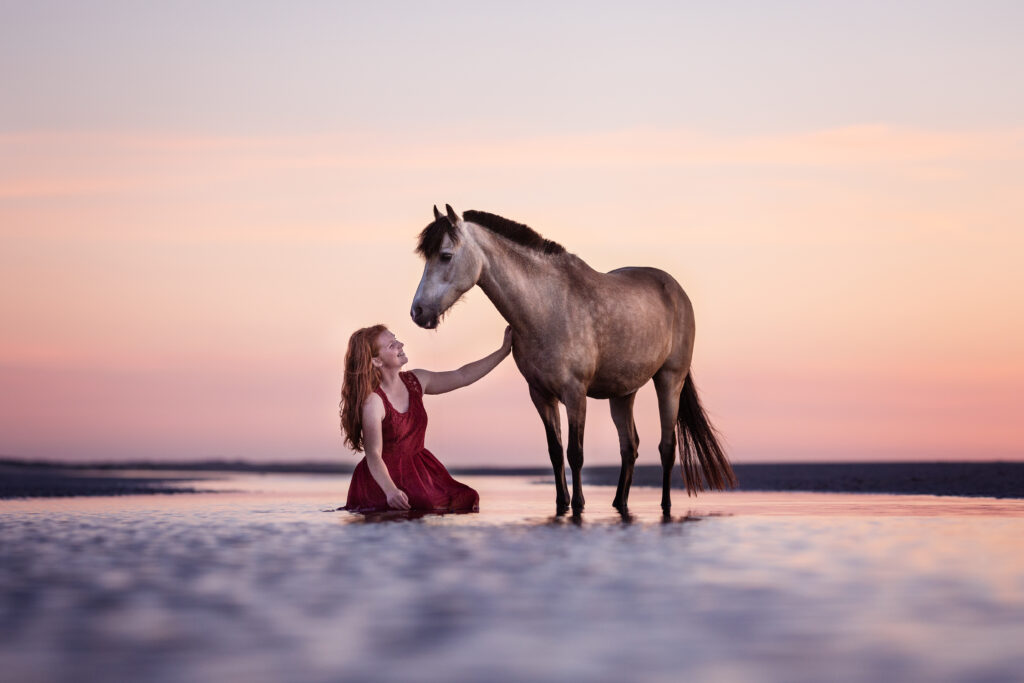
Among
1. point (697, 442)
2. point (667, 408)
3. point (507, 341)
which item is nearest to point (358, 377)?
point (507, 341)

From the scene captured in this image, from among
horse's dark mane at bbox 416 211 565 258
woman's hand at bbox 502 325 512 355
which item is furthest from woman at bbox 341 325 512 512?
horse's dark mane at bbox 416 211 565 258

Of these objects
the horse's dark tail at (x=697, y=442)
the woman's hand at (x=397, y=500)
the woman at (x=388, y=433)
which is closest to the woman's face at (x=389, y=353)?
the woman at (x=388, y=433)

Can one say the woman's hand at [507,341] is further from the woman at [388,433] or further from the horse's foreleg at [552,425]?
the woman at [388,433]

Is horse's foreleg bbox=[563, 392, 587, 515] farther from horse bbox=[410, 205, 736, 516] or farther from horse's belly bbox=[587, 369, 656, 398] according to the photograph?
horse's belly bbox=[587, 369, 656, 398]

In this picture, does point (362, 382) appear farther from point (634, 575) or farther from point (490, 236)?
point (634, 575)

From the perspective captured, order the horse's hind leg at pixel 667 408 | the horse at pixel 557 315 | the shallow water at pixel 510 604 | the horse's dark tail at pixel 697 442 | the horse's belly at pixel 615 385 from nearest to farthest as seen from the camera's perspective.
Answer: the shallow water at pixel 510 604, the horse at pixel 557 315, the horse's belly at pixel 615 385, the horse's hind leg at pixel 667 408, the horse's dark tail at pixel 697 442

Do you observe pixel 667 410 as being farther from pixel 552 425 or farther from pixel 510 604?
pixel 510 604

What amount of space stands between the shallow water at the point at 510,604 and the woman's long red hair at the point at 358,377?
1.58m

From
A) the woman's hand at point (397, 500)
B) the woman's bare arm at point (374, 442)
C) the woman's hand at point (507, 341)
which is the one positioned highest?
the woman's hand at point (507, 341)

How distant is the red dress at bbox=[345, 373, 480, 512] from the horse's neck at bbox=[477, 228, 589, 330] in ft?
3.09

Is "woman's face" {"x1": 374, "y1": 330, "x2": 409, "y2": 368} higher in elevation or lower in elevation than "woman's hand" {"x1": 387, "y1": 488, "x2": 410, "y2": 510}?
higher

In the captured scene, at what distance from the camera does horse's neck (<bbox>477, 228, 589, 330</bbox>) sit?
891cm

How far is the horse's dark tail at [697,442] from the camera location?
36.0 feet

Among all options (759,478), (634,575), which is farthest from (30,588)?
(759,478)
